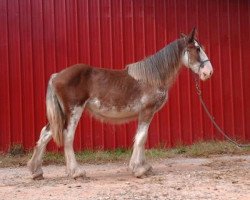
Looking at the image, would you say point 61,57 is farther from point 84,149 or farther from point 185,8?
point 185,8

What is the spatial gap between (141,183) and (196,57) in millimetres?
2212

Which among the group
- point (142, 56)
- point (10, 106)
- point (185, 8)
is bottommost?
point (10, 106)

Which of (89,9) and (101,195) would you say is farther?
(89,9)

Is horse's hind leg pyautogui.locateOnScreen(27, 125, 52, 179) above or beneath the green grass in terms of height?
above

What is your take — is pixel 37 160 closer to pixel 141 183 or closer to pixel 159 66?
pixel 141 183

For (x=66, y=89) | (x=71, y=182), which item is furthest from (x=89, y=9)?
(x=71, y=182)

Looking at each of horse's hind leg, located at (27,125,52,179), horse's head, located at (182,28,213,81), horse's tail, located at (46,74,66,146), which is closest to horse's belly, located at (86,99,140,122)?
horse's tail, located at (46,74,66,146)

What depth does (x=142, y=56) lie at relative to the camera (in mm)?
11203

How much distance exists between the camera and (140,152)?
8.05 m

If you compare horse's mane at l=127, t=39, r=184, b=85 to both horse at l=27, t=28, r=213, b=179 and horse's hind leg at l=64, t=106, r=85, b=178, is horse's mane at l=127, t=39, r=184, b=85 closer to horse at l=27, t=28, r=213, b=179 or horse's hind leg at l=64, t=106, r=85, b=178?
horse at l=27, t=28, r=213, b=179

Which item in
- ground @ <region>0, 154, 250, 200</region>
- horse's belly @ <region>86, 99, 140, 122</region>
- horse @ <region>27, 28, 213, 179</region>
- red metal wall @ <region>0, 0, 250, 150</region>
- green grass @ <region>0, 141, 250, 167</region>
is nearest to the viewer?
ground @ <region>0, 154, 250, 200</region>

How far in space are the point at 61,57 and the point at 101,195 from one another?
4.90m

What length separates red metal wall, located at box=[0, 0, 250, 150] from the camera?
10.9 m

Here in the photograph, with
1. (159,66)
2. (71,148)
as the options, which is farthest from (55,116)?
(159,66)
